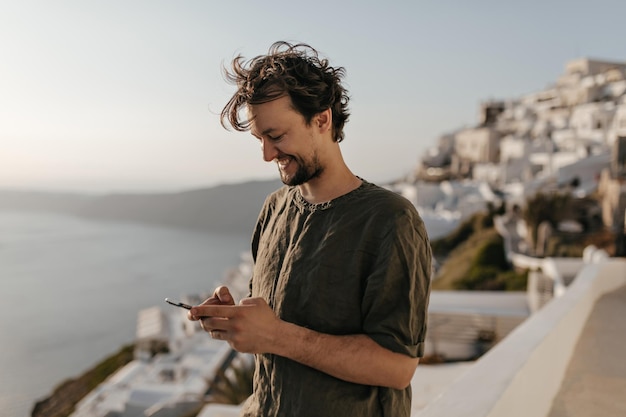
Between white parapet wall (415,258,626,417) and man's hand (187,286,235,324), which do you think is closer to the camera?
man's hand (187,286,235,324)

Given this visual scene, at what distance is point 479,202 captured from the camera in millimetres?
24484

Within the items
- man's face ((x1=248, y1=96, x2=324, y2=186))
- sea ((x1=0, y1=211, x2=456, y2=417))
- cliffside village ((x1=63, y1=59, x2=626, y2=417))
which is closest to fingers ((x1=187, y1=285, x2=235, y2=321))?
man's face ((x1=248, y1=96, x2=324, y2=186))

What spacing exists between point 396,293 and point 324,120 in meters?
0.41

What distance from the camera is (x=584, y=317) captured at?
13.6ft

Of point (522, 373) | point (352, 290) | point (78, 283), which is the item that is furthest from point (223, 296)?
point (78, 283)

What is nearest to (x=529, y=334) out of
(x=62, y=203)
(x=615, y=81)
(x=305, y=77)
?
(x=305, y=77)

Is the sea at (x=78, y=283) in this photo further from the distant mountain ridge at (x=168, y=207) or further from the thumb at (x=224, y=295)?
the thumb at (x=224, y=295)

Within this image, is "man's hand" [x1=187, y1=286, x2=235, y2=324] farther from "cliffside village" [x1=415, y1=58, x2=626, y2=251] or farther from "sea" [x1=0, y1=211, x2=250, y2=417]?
"cliffside village" [x1=415, y1=58, x2=626, y2=251]

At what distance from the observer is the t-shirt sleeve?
1039mm

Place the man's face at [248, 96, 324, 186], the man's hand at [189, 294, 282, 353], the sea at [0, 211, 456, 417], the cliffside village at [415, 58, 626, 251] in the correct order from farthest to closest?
the sea at [0, 211, 456, 417], the cliffside village at [415, 58, 626, 251], the man's face at [248, 96, 324, 186], the man's hand at [189, 294, 282, 353]

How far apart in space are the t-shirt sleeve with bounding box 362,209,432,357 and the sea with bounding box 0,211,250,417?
4.42 metres

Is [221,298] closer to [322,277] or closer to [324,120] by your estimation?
[322,277]

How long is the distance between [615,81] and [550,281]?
37.7 metres

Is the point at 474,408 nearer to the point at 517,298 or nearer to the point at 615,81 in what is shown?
the point at 517,298
